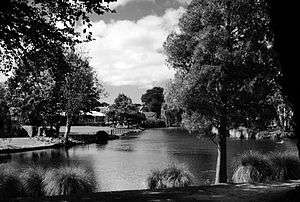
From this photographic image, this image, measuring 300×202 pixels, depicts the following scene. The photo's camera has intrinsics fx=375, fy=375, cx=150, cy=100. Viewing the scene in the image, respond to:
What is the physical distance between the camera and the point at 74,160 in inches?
1542

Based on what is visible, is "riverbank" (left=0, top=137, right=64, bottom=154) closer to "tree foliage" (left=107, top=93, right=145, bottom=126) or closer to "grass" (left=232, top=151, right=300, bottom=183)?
"grass" (left=232, top=151, right=300, bottom=183)

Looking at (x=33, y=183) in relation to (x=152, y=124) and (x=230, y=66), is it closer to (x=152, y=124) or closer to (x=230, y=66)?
(x=230, y=66)

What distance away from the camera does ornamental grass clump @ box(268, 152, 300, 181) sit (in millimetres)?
20609

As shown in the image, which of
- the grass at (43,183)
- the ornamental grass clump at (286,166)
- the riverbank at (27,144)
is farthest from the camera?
the riverbank at (27,144)

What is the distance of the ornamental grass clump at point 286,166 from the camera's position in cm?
2061

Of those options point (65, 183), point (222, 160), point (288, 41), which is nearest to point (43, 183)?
point (65, 183)

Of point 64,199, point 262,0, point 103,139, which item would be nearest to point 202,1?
point 262,0

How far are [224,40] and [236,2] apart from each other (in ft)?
6.51

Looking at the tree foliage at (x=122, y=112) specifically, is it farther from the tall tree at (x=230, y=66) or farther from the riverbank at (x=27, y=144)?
the tall tree at (x=230, y=66)

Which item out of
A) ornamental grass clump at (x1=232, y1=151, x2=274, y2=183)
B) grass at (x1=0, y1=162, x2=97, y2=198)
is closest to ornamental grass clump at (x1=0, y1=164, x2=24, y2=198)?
Answer: grass at (x1=0, y1=162, x2=97, y2=198)

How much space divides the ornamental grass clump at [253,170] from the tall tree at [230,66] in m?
1.99

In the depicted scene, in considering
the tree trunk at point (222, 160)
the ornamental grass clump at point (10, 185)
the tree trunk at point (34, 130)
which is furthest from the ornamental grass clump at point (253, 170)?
the tree trunk at point (34, 130)

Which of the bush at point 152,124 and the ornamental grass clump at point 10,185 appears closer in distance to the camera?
the ornamental grass clump at point 10,185

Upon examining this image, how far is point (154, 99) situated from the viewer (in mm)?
178000
